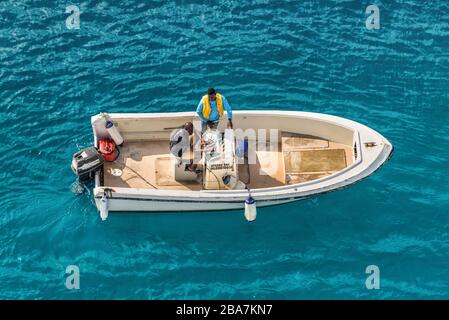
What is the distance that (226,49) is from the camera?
974 inches

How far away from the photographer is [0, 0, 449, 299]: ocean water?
1788 cm

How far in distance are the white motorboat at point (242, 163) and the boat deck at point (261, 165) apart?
3cm

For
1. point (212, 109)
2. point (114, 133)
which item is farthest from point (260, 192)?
point (114, 133)

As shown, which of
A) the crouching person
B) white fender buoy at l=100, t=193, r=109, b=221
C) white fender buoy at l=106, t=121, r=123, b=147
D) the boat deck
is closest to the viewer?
white fender buoy at l=100, t=193, r=109, b=221

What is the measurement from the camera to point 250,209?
709 inches

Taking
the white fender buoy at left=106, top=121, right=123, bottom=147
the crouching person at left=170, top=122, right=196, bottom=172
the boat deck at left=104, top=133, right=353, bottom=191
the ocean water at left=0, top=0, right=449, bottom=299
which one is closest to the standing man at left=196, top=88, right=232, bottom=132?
the crouching person at left=170, top=122, right=196, bottom=172

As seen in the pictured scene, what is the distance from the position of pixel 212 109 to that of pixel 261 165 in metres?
2.09

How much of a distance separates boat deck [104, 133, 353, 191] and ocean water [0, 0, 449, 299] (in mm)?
784

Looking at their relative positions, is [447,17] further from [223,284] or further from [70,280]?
[70,280]

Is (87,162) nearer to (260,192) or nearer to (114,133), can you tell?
(114,133)

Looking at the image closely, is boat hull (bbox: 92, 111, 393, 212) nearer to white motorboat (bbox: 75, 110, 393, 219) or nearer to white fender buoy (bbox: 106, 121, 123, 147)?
white motorboat (bbox: 75, 110, 393, 219)

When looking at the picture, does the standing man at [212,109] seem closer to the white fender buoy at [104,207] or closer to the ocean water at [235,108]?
the ocean water at [235,108]

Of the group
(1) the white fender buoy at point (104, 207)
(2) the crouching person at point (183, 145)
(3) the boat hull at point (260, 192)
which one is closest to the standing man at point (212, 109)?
(2) the crouching person at point (183, 145)
